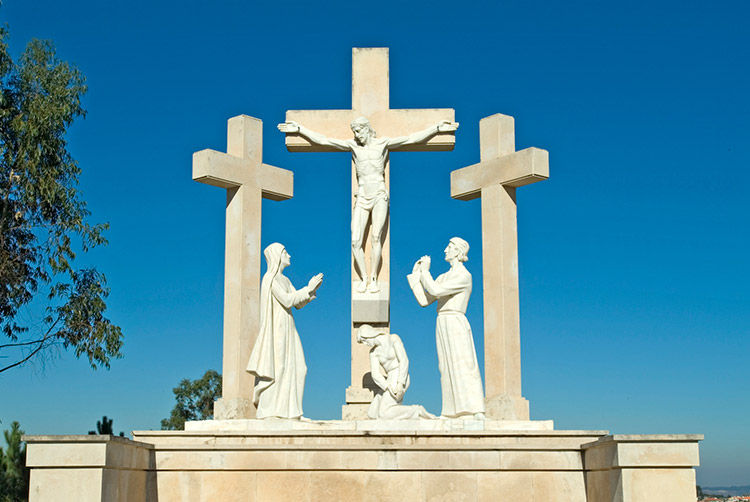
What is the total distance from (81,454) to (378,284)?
560cm

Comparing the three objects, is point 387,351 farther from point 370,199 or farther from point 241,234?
point 241,234

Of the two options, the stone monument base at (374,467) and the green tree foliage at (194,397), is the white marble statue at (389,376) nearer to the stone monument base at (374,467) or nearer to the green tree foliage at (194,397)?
the stone monument base at (374,467)

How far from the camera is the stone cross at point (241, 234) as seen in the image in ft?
45.2

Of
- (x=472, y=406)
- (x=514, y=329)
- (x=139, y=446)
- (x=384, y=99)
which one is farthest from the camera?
(x=384, y=99)

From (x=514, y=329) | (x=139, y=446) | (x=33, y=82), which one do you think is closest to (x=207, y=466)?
(x=139, y=446)

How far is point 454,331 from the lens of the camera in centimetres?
1219

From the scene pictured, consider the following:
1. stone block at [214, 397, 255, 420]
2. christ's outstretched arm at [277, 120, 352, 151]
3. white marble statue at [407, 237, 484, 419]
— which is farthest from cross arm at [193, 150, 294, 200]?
white marble statue at [407, 237, 484, 419]

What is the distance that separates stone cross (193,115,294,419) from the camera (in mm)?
13781

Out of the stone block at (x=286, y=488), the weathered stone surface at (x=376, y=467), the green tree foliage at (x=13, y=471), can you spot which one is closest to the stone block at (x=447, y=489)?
the weathered stone surface at (x=376, y=467)

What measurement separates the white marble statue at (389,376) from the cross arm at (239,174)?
3.33 meters

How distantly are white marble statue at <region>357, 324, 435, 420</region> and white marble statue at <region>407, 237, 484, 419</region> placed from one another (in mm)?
431

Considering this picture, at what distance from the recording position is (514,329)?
13.9 m

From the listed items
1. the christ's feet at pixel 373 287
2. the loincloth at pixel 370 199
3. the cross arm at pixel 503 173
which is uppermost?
the cross arm at pixel 503 173

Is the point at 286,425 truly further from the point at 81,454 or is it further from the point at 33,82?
the point at 33,82
